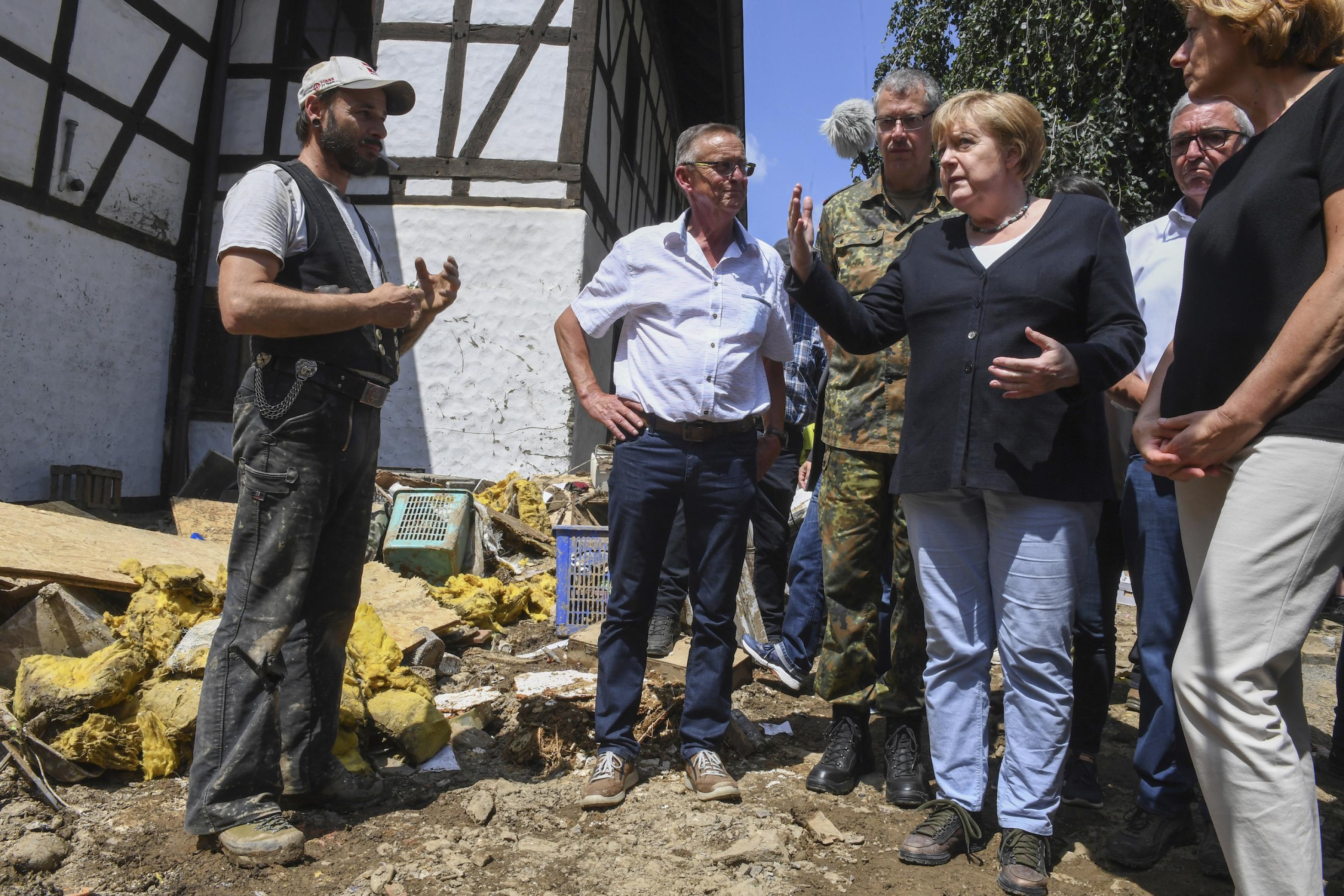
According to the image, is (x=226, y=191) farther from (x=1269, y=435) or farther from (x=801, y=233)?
(x=1269, y=435)

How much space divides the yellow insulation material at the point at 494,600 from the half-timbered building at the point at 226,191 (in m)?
3.06

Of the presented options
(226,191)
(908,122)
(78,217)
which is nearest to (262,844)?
(908,122)

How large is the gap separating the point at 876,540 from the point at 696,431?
701mm

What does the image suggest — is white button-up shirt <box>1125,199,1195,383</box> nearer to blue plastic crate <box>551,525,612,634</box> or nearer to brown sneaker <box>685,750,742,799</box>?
brown sneaker <box>685,750,742,799</box>

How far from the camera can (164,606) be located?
3613 mm

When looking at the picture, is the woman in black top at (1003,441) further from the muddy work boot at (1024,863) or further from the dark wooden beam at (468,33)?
the dark wooden beam at (468,33)

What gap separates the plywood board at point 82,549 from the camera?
3723 mm

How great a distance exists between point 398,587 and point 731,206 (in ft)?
9.65

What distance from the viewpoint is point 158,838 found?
2.63 m

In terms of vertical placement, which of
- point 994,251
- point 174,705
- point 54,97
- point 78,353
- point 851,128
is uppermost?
point 54,97

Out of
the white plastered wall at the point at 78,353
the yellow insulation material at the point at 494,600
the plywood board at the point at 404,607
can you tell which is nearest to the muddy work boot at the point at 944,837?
the plywood board at the point at 404,607

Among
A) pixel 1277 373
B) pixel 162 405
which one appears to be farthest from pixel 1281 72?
pixel 162 405

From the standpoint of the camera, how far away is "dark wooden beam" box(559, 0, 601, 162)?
8.84m

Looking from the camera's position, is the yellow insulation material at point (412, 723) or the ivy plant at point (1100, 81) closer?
the yellow insulation material at point (412, 723)
